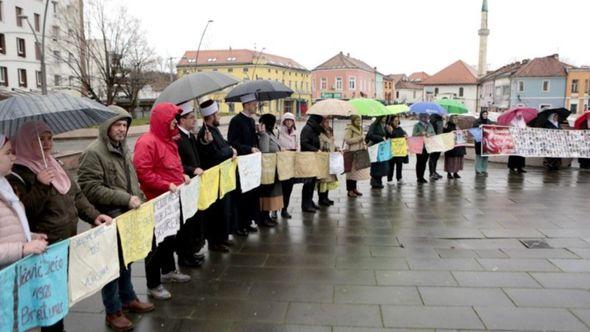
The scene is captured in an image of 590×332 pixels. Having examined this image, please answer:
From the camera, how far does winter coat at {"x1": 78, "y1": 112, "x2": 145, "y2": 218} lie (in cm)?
383

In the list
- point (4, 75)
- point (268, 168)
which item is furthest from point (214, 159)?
point (4, 75)

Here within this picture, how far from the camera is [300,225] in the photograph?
24.4 ft

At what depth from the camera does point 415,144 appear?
11281 mm

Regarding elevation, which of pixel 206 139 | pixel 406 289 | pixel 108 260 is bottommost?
pixel 406 289

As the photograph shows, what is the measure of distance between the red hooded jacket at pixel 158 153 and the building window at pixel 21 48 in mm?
51560

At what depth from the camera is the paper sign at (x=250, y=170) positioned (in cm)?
647

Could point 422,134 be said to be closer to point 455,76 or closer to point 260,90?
point 260,90

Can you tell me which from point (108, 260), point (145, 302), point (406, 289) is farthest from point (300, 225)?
point (108, 260)

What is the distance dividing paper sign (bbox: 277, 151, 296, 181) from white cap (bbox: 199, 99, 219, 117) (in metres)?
1.83

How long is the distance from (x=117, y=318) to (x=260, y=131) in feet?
13.1

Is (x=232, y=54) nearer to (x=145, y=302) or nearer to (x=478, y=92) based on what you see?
(x=478, y=92)

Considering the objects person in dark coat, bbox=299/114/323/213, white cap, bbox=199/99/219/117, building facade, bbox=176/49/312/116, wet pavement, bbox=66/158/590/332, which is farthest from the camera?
building facade, bbox=176/49/312/116

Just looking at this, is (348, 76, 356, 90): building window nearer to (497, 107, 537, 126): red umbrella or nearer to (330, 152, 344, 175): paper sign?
(497, 107, 537, 126): red umbrella

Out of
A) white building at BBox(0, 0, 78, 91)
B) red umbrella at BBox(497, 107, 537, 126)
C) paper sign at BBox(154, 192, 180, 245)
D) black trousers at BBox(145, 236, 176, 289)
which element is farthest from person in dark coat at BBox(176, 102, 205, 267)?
white building at BBox(0, 0, 78, 91)
